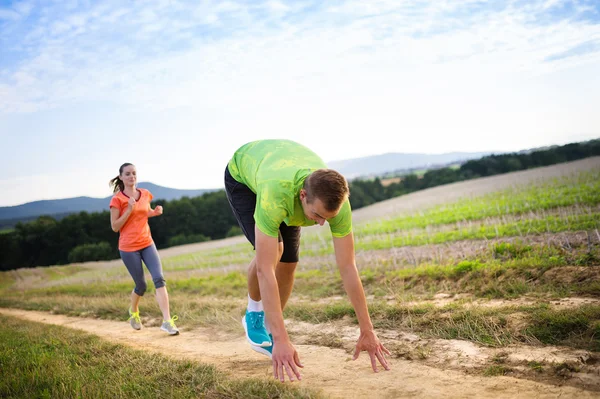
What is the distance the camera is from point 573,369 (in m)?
3.84

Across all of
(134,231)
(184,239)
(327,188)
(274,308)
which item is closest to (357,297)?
(274,308)

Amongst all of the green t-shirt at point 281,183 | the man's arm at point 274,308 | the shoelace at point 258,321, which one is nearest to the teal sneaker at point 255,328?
the shoelace at point 258,321

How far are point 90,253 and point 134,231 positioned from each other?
165 ft

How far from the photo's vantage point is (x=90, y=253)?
5275 centimetres

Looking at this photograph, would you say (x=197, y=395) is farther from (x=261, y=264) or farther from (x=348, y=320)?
(x=348, y=320)

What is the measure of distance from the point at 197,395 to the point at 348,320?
265cm

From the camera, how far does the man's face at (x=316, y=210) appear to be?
339 cm

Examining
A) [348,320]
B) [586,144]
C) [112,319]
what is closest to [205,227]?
[586,144]

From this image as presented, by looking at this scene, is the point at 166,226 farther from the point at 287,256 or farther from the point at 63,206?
the point at 287,256

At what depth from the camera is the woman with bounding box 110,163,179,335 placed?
24.1 ft

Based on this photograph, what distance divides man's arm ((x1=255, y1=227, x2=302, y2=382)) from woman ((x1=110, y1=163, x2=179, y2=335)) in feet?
13.3

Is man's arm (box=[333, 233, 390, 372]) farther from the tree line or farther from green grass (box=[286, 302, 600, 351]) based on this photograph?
the tree line

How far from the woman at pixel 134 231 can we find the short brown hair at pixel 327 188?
4.71 meters

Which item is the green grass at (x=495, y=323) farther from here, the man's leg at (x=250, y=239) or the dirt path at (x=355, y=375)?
the man's leg at (x=250, y=239)
